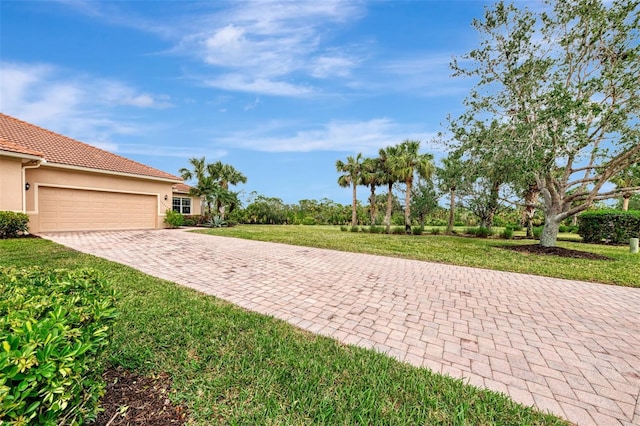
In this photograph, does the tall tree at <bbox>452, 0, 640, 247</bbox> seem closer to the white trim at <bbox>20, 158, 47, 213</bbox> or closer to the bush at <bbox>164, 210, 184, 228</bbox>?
the bush at <bbox>164, 210, 184, 228</bbox>

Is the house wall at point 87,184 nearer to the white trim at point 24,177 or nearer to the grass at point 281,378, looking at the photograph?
the white trim at point 24,177

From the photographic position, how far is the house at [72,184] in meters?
9.93

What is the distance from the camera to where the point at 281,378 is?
227 cm

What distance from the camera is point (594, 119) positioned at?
8625 millimetres

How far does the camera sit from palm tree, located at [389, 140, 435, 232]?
714 inches

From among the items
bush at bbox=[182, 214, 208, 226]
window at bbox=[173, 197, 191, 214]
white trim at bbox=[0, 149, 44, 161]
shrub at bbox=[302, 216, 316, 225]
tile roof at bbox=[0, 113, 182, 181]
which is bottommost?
shrub at bbox=[302, 216, 316, 225]

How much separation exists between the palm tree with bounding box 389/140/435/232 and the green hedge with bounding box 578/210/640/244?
29.2ft

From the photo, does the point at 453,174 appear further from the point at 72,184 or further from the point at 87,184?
the point at 72,184

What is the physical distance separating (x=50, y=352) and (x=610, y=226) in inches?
809

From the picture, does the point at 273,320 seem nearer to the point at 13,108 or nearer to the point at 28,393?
the point at 28,393

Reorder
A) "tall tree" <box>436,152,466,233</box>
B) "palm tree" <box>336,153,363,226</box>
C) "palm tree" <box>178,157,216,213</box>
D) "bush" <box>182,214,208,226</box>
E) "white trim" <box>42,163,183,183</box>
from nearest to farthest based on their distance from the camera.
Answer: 1. "tall tree" <box>436,152,466,233</box>
2. "white trim" <box>42,163,183,183</box>
3. "bush" <box>182,214,208,226</box>
4. "palm tree" <box>178,157,216,213</box>
5. "palm tree" <box>336,153,363,226</box>

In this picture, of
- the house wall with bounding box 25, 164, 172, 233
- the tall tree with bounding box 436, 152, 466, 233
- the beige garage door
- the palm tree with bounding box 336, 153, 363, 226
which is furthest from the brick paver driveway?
the palm tree with bounding box 336, 153, 363, 226

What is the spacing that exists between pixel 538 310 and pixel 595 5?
35.1 ft

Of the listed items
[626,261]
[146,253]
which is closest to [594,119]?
[626,261]
